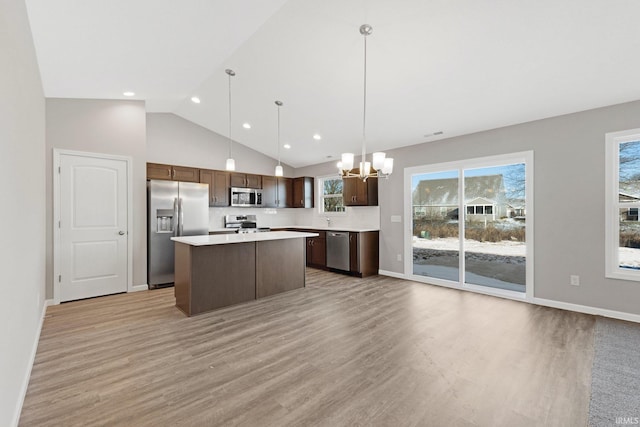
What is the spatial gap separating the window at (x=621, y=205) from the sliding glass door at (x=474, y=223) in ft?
2.54

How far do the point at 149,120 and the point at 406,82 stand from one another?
476cm

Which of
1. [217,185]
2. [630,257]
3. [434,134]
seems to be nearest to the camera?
[630,257]

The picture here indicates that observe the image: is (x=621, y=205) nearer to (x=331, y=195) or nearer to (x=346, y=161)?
(x=346, y=161)

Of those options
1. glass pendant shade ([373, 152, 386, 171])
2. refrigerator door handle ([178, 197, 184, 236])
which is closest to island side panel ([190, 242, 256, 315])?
refrigerator door handle ([178, 197, 184, 236])

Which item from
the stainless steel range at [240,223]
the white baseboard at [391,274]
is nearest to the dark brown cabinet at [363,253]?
the white baseboard at [391,274]

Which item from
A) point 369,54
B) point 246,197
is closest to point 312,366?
point 369,54

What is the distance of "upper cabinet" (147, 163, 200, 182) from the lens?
5195mm

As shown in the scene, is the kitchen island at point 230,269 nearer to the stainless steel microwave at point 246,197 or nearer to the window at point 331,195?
the stainless steel microwave at point 246,197

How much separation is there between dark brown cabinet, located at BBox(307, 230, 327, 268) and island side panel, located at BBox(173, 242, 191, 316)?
10.1 feet

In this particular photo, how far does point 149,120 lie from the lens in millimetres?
5457

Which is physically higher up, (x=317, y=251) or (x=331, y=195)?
(x=331, y=195)

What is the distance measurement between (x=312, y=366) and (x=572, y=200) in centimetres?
376

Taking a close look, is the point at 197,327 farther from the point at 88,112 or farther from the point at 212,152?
the point at 212,152

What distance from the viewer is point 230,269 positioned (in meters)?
3.76
